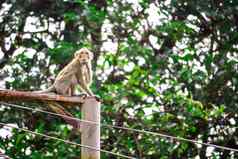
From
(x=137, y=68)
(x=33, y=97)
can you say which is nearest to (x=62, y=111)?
(x=33, y=97)

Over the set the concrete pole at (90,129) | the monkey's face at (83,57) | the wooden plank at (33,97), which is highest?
the monkey's face at (83,57)

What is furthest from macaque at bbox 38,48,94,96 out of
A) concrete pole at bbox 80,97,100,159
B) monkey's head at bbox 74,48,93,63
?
concrete pole at bbox 80,97,100,159

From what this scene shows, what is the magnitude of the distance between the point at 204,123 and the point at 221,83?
0.74 metres

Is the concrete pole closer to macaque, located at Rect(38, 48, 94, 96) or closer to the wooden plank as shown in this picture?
the wooden plank

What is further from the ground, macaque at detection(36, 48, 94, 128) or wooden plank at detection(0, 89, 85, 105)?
macaque at detection(36, 48, 94, 128)

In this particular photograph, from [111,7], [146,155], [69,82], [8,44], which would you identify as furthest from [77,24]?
[69,82]

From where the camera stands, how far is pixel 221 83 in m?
11.0

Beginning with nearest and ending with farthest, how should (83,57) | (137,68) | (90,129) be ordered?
(90,129) < (83,57) < (137,68)

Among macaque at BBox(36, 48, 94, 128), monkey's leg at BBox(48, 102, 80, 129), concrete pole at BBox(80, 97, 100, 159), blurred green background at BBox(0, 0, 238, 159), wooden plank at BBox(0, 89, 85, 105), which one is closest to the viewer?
concrete pole at BBox(80, 97, 100, 159)

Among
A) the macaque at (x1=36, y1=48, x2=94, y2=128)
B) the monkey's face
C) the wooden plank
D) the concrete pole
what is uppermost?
the monkey's face

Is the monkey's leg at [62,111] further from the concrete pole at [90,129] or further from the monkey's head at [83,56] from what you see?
the monkey's head at [83,56]

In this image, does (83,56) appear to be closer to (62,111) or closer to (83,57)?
(83,57)

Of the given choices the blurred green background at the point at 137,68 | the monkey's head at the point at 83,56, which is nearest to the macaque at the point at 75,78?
the monkey's head at the point at 83,56

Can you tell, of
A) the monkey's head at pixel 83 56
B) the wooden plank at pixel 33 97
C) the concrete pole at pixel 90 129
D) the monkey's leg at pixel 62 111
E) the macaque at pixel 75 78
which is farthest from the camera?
the monkey's head at pixel 83 56
